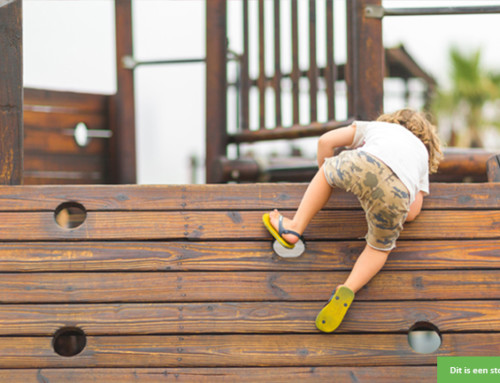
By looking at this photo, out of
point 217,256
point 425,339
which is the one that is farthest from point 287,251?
point 425,339

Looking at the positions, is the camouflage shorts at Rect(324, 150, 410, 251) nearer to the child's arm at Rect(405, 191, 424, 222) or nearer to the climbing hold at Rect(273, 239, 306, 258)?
the child's arm at Rect(405, 191, 424, 222)

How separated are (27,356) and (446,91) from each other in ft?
84.0

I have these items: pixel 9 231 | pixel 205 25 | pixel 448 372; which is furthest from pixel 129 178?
pixel 448 372

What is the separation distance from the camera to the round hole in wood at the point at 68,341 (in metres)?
2.49

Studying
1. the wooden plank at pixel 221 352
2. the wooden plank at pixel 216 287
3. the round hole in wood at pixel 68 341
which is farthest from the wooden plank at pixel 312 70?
the round hole in wood at pixel 68 341

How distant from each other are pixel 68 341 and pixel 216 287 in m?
0.75

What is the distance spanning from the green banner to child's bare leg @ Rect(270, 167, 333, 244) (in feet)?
2.42

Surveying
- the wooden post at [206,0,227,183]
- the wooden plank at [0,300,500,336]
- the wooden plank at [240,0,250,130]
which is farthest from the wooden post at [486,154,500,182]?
the wooden post at [206,0,227,183]

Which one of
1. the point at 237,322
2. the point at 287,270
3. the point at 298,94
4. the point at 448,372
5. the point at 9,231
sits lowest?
the point at 448,372

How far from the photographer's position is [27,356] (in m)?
2.45

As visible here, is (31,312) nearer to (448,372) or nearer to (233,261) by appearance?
(233,261)

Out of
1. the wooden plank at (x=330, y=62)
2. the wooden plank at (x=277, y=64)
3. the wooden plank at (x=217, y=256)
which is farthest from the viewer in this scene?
the wooden plank at (x=277, y=64)

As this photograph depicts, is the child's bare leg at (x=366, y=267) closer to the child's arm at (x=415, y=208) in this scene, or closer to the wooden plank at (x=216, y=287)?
the wooden plank at (x=216, y=287)

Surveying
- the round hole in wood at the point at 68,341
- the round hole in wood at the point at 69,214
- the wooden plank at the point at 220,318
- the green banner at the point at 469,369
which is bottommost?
the green banner at the point at 469,369
